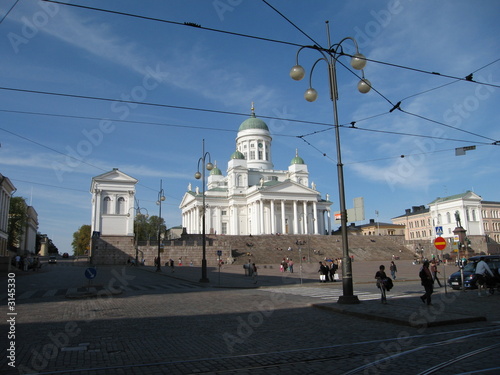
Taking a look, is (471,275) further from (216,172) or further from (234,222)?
(216,172)

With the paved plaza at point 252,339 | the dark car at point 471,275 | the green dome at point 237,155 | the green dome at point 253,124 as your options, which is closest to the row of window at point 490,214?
the green dome at point 253,124

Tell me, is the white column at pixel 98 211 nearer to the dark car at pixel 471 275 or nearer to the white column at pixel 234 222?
the white column at pixel 234 222

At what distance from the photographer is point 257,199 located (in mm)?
86375

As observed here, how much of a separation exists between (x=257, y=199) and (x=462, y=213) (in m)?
49.3

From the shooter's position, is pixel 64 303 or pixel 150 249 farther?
pixel 150 249

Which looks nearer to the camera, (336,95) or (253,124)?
(336,95)

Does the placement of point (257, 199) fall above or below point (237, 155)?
below

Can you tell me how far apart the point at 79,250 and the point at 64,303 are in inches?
4369

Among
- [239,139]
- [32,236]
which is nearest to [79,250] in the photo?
[32,236]

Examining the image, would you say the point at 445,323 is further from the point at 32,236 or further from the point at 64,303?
the point at 32,236

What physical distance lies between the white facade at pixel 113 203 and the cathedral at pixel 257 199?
2728 cm

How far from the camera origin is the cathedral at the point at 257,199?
87938 mm

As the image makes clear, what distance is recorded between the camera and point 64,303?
639 inches

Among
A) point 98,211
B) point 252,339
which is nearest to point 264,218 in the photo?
Result: point 98,211
